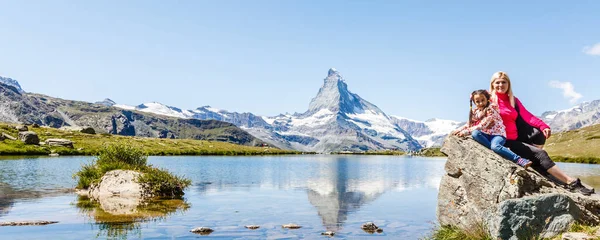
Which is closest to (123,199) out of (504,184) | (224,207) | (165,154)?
(224,207)

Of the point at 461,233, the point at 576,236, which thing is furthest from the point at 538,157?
the point at 461,233

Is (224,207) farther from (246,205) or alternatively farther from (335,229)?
(335,229)

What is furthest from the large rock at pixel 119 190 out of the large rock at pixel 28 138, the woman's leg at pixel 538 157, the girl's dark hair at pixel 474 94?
the large rock at pixel 28 138

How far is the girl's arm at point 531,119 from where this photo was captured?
17656mm

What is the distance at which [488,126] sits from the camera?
18.1 metres

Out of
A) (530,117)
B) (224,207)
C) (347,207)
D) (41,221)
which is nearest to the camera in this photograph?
(530,117)

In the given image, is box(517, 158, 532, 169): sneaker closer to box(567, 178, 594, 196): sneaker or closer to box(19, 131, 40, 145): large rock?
box(567, 178, 594, 196): sneaker

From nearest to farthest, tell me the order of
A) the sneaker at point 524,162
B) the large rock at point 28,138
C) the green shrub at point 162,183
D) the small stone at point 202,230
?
the sneaker at point 524,162 → the small stone at point 202,230 → the green shrub at point 162,183 → the large rock at point 28,138

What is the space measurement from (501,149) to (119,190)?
115ft

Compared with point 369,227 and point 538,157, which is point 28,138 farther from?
point 538,157

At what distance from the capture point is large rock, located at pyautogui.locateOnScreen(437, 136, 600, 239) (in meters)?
15.4

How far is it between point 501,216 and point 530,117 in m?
4.78

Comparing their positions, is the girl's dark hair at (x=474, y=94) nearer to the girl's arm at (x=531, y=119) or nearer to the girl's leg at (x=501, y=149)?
the girl's arm at (x=531, y=119)

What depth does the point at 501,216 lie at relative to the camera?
51.8 feet
